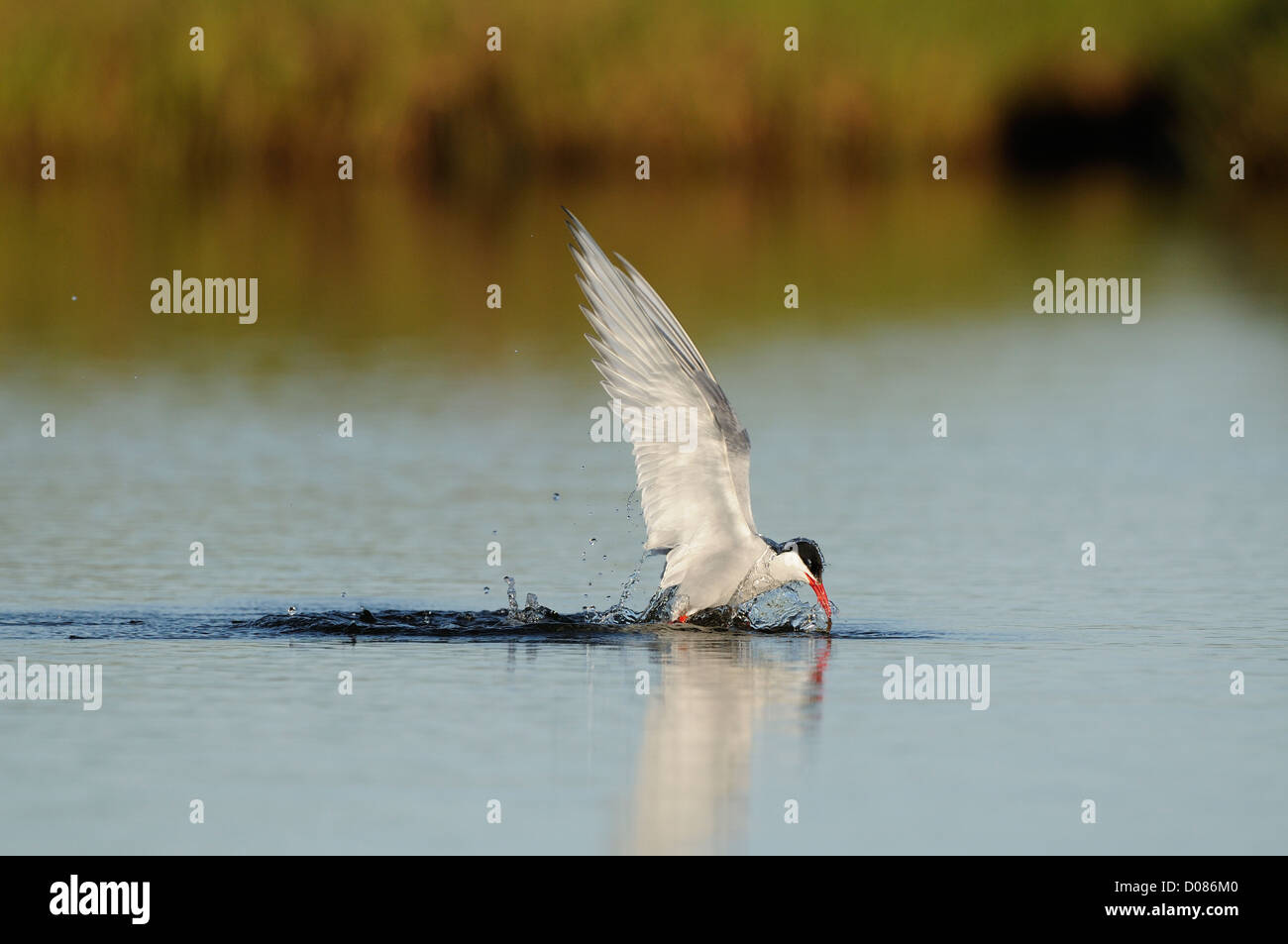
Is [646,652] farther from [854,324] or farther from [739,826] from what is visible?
[854,324]

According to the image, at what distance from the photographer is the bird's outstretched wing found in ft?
38.2

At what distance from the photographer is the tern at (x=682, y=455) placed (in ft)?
38.3

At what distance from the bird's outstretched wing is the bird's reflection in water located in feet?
1.82

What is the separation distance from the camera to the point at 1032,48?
39.9m

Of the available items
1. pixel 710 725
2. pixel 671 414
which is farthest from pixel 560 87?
pixel 710 725

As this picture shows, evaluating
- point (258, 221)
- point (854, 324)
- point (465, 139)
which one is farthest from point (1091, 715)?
point (465, 139)

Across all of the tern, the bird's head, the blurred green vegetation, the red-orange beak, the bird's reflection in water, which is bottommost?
the bird's reflection in water

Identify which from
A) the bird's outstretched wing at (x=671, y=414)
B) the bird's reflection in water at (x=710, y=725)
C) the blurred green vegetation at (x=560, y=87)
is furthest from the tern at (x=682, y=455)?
the blurred green vegetation at (x=560, y=87)

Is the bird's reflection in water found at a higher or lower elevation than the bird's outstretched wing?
lower

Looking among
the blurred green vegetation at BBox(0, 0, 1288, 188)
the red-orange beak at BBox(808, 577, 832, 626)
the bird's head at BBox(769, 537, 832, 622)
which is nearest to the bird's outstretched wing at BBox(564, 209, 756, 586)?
the bird's head at BBox(769, 537, 832, 622)

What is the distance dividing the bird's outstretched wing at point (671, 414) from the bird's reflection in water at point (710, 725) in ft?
1.82

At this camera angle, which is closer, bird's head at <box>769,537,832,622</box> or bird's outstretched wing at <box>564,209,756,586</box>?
bird's outstretched wing at <box>564,209,756,586</box>

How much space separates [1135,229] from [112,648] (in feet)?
77.9

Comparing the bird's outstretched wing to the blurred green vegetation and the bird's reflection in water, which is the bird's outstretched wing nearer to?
the bird's reflection in water
